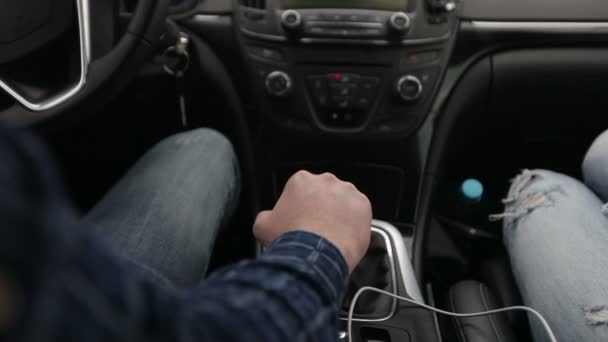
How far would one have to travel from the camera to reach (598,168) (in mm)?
825

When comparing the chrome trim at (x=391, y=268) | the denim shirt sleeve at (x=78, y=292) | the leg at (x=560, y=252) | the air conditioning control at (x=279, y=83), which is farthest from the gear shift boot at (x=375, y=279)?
the denim shirt sleeve at (x=78, y=292)

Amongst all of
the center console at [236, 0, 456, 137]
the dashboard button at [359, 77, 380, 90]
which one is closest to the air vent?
the center console at [236, 0, 456, 137]

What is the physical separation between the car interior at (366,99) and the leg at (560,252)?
0.07m

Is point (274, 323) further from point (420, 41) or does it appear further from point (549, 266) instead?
point (420, 41)

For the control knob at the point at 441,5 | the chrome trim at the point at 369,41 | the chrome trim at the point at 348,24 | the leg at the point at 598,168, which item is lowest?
the leg at the point at 598,168

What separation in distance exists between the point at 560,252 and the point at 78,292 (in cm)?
67

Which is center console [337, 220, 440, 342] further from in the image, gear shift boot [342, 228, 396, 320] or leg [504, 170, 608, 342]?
leg [504, 170, 608, 342]

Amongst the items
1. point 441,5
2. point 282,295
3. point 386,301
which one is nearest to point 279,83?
point 441,5

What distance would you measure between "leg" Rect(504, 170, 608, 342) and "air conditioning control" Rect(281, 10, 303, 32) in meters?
0.46

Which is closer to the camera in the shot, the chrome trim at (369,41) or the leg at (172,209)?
the leg at (172,209)

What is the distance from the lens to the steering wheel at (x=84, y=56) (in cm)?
66

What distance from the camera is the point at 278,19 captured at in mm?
936

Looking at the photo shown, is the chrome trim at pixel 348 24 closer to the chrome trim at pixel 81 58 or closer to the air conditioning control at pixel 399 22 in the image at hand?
the air conditioning control at pixel 399 22

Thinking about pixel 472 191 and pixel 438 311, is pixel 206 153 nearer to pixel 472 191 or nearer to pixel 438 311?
pixel 438 311
